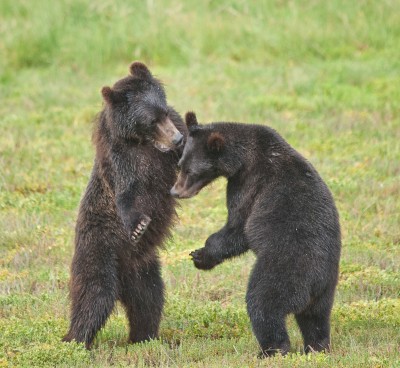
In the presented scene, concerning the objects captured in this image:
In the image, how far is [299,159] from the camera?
7.24 meters

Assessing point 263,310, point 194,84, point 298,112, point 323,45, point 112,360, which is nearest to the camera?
point 263,310

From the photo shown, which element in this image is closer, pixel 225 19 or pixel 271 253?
pixel 271 253

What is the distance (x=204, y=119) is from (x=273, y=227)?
7.67 meters

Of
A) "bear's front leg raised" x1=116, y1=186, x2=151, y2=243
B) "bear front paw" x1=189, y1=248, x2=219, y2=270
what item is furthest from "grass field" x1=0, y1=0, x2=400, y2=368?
"bear's front leg raised" x1=116, y1=186, x2=151, y2=243

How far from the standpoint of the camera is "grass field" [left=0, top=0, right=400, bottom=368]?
780 cm

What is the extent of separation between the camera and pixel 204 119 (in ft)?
47.6

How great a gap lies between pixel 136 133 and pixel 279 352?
2.25 meters

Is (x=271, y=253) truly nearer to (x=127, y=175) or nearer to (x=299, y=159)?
(x=299, y=159)

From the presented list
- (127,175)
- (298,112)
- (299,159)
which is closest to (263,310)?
(299,159)

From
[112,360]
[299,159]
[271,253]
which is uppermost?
[299,159]

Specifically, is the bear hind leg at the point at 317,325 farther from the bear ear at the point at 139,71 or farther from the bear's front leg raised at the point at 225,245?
the bear ear at the point at 139,71

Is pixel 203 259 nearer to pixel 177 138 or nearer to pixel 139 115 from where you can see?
pixel 177 138

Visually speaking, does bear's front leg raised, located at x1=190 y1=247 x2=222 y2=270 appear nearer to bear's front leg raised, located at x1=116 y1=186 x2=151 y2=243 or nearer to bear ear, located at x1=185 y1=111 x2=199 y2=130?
bear's front leg raised, located at x1=116 y1=186 x2=151 y2=243

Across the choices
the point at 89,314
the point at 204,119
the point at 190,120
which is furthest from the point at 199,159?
the point at 204,119
